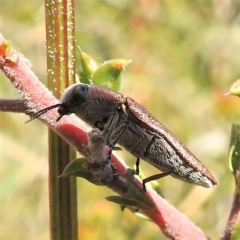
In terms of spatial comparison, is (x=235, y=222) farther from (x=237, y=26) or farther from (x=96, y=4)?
(x=96, y=4)

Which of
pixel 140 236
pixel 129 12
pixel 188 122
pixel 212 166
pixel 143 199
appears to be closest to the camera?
pixel 143 199

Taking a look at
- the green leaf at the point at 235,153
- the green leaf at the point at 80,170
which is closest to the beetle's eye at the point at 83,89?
the green leaf at the point at 80,170

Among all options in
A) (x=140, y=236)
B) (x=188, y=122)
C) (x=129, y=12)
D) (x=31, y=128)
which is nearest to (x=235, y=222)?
(x=140, y=236)

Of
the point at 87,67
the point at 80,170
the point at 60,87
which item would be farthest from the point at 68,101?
the point at 87,67

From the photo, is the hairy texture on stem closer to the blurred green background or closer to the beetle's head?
the beetle's head

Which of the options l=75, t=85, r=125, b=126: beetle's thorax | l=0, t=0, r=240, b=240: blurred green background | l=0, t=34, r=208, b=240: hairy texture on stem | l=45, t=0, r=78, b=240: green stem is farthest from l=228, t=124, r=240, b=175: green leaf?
l=0, t=0, r=240, b=240: blurred green background

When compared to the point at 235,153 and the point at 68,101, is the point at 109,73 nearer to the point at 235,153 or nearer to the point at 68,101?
the point at 68,101
